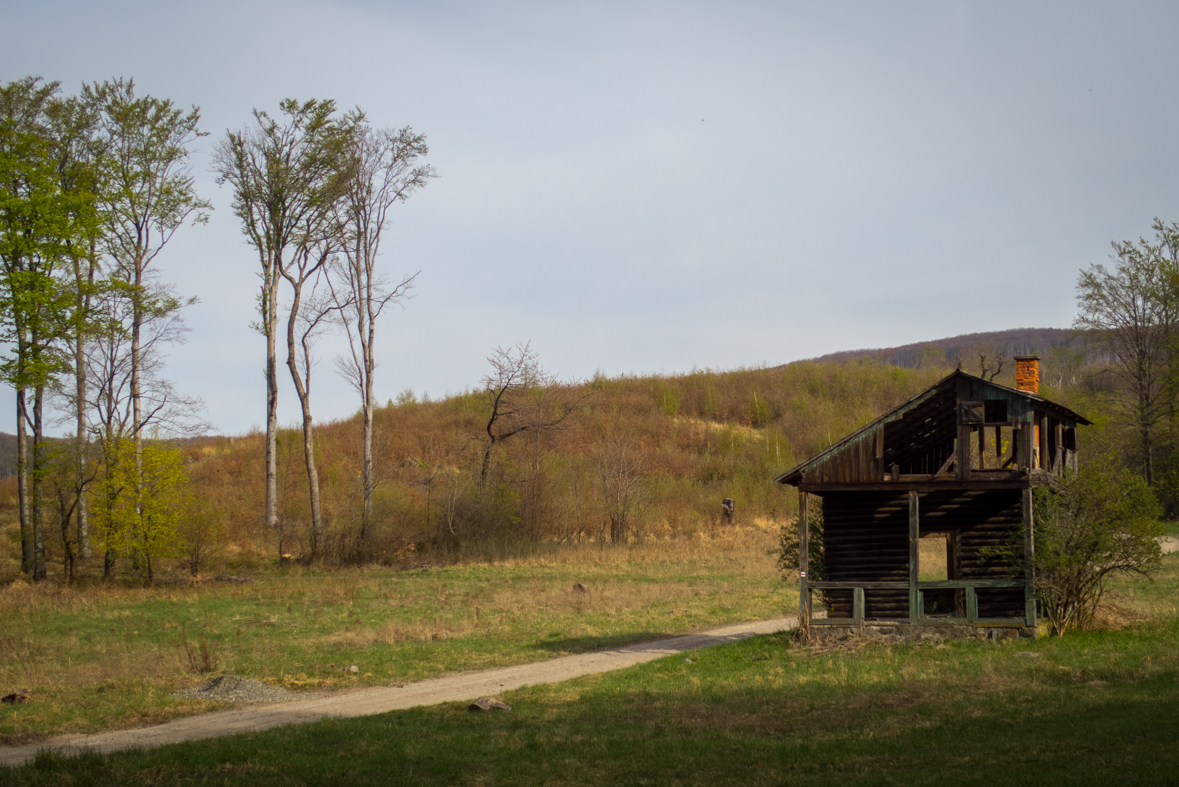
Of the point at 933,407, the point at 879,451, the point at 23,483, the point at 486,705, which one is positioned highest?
the point at 933,407

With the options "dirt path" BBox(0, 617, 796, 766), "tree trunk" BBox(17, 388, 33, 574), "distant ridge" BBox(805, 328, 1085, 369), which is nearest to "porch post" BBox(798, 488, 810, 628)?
"dirt path" BBox(0, 617, 796, 766)

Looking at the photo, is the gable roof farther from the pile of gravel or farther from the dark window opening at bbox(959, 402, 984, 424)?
the pile of gravel

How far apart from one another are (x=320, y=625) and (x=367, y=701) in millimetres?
8688

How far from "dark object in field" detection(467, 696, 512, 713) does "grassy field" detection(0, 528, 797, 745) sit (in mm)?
3345

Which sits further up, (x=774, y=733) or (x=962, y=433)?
(x=962, y=433)

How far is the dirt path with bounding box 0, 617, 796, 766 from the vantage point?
440 inches

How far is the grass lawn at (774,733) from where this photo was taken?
9055mm

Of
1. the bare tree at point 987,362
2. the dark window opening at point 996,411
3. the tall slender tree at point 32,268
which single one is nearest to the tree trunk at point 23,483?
the tall slender tree at point 32,268

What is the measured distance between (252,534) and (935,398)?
32930 millimetres

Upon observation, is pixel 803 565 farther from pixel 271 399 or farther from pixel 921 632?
pixel 271 399

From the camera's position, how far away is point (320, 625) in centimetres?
2211

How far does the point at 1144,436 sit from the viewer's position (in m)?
51.9

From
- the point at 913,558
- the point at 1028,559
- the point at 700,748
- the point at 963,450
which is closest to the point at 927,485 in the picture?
the point at 963,450

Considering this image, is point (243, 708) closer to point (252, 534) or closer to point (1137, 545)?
point (1137, 545)
